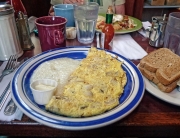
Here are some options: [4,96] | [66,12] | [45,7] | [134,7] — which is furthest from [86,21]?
[45,7]

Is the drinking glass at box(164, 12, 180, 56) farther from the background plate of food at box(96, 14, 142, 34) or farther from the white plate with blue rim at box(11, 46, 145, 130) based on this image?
the white plate with blue rim at box(11, 46, 145, 130)

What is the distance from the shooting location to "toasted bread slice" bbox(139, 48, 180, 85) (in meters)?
0.66

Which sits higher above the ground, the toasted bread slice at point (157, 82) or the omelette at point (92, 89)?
the omelette at point (92, 89)

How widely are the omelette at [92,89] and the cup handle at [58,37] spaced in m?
0.20

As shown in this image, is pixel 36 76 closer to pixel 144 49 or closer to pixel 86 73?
pixel 86 73

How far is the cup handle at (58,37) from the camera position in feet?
2.73

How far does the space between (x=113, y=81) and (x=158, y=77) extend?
19 cm

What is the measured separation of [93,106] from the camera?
0.52 m

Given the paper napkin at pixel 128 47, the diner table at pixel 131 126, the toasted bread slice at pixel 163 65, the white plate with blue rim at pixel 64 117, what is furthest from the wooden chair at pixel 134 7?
the diner table at pixel 131 126

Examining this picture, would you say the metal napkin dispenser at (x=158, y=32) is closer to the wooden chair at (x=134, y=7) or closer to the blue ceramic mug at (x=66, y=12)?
the blue ceramic mug at (x=66, y=12)

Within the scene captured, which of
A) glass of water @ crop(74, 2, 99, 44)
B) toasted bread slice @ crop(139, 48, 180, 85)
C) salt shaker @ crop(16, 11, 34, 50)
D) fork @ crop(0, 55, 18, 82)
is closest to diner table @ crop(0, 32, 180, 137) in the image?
toasted bread slice @ crop(139, 48, 180, 85)

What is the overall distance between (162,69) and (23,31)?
73 centimetres

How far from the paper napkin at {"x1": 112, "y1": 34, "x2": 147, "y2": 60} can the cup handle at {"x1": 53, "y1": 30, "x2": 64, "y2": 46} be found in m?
0.32

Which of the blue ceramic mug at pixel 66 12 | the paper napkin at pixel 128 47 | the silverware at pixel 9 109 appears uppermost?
the blue ceramic mug at pixel 66 12
